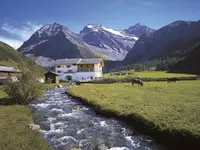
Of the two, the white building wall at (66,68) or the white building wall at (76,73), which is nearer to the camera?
the white building wall at (76,73)

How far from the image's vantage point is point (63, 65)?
9725 cm

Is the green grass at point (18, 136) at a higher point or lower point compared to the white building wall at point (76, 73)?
lower

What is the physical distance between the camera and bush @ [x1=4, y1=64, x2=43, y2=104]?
30297 mm

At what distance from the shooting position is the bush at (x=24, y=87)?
3030 centimetres

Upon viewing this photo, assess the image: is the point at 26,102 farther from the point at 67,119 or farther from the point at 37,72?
the point at 67,119

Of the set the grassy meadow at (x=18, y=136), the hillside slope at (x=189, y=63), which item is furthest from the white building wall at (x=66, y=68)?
the hillside slope at (x=189, y=63)

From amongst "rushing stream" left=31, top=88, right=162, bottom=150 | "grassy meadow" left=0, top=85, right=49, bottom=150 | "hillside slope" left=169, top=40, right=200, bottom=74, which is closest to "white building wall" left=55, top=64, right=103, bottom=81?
"rushing stream" left=31, top=88, right=162, bottom=150

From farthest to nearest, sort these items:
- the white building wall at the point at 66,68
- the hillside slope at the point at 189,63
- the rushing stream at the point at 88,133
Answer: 1. the hillside slope at the point at 189,63
2. the white building wall at the point at 66,68
3. the rushing stream at the point at 88,133

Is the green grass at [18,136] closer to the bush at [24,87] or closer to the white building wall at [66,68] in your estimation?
the bush at [24,87]

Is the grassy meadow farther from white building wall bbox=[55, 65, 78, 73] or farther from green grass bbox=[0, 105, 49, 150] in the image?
white building wall bbox=[55, 65, 78, 73]

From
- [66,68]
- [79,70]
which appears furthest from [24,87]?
[66,68]

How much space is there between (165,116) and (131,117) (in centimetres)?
359

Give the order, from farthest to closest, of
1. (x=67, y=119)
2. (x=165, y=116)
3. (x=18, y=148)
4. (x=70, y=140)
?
1. (x=67, y=119)
2. (x=165, y=116)
3. (x=70, y=140)
4. (x=18, y=148)

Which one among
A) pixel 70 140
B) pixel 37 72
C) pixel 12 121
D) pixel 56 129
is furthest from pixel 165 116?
pixel 37 72
